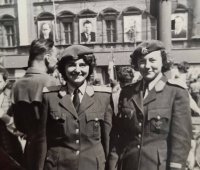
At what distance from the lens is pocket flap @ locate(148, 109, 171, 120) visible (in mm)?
1382

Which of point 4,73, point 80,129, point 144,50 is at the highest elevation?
point 144,50

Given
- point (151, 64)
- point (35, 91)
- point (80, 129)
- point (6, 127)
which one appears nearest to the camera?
point (151, 64)

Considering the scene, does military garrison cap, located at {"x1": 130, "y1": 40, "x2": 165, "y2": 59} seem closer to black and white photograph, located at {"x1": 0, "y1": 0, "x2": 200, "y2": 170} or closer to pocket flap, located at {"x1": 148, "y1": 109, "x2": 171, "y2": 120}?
black and white photograph, located at {"x1": 0, "y1": 0, "x2": 200, "y2": 170}

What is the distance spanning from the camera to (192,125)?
4.67 feet

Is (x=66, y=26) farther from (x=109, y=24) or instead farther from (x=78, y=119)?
(x=78, y=119)

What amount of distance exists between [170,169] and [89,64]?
72cm

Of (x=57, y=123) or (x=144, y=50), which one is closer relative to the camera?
(x=144, y=50)

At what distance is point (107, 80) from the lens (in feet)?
4.90

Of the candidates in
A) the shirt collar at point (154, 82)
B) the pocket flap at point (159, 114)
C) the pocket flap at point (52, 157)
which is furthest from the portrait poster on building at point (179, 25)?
the pocket flap at point (52, 157)

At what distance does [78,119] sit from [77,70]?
0.92ft

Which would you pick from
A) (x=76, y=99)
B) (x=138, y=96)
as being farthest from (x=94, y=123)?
(x=138, y=96)

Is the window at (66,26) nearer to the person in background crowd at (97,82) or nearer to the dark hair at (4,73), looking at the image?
the person in background crowd at (97,82)

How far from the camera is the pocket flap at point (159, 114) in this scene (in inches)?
54.4

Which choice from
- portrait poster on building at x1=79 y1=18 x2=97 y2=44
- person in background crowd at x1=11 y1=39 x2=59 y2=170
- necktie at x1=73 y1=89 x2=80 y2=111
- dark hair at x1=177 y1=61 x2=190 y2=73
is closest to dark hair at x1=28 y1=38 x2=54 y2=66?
person in background crowd at x1=11 y1=39 x2=59 y2=170
